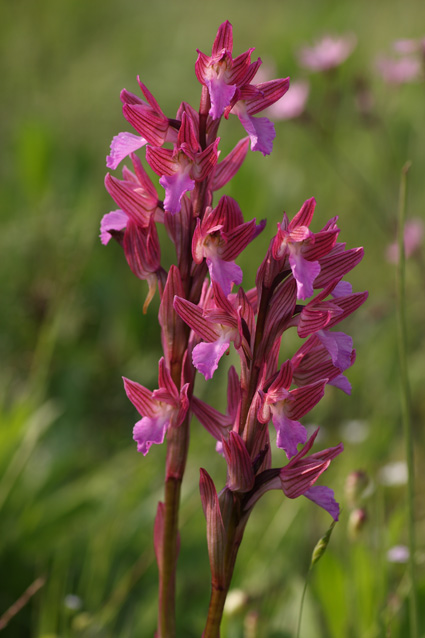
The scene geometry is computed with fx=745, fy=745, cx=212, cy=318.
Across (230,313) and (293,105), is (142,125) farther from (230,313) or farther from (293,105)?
(293,105)

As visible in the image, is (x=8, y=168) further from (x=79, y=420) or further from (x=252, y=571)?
(x=252, y=571)

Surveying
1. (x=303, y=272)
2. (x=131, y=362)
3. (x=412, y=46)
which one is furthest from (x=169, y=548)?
(x=412, y=46)

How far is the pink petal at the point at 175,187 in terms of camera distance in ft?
2.13

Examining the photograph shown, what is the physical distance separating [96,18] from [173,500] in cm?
449

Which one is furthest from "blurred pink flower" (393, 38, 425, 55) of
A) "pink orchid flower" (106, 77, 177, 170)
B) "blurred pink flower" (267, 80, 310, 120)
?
"pink orchid flower" (106, 77, 177, 170)

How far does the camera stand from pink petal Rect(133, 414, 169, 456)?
686 mm

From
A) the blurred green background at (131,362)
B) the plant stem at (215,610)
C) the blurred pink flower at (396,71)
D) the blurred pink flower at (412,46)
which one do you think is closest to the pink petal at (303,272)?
the plant stem at (215,610)

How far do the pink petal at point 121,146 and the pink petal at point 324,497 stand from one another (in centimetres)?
36

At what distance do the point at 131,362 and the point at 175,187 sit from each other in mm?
1351

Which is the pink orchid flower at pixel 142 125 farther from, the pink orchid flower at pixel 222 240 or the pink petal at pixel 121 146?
the pink orchid flower at pixel 222 240

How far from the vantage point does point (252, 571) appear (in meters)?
1.28

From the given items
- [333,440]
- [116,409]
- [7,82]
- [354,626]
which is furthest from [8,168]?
[354,626]

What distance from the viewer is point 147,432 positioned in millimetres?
689

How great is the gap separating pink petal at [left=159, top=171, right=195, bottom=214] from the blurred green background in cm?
52
